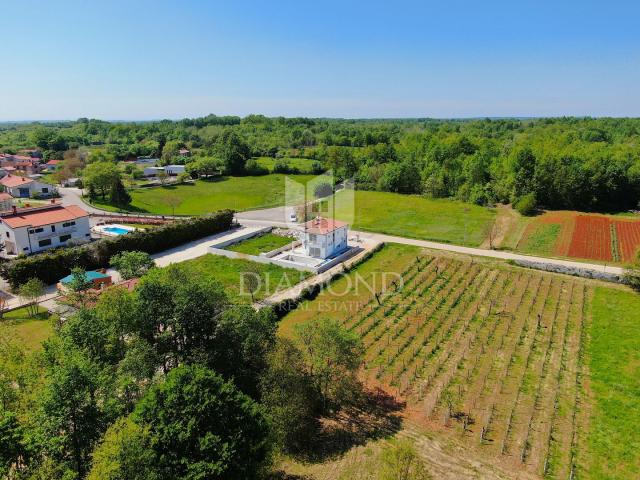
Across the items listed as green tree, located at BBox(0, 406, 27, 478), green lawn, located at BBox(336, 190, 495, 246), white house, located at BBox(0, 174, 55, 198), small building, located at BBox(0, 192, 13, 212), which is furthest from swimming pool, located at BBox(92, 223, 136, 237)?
green tree, located at BBox(0, 406, 27, 478)

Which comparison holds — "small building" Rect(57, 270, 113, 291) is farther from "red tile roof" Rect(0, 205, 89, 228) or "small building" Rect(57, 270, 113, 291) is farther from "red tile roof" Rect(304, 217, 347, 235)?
"red tile roof" Rect(304, 217, 347, 235)

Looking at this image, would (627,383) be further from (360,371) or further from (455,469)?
(360,371)

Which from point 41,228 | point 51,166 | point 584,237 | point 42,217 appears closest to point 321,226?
point 41,228

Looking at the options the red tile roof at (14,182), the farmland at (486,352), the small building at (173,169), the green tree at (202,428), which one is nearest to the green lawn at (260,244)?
the farmland at (486,352)

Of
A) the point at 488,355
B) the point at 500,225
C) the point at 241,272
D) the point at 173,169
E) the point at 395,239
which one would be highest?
the point at 173,169

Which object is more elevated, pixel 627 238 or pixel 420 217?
pixel 420 217

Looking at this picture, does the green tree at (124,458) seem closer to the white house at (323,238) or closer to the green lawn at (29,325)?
the green lawn at (29,325)

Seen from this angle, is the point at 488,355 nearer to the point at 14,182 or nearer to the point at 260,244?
the point at 260,244
